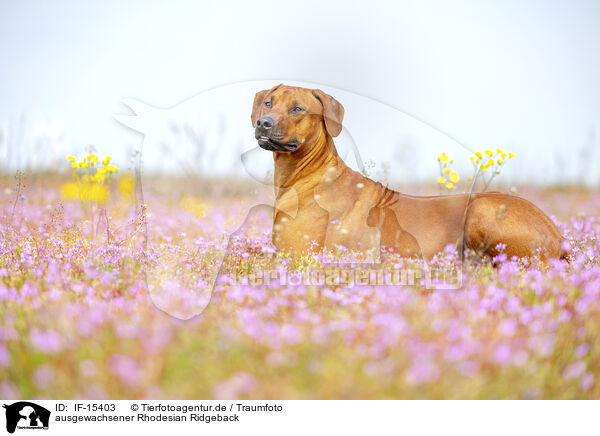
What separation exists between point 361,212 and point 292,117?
46.0 inches

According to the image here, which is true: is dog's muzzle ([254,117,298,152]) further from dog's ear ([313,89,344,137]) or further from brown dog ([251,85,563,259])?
dog's ear ([313,89,344,137])

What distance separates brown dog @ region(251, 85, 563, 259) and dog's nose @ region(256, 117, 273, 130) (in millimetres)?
284

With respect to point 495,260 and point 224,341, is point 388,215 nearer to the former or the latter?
point 495,260

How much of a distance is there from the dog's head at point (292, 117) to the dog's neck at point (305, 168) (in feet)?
0.62

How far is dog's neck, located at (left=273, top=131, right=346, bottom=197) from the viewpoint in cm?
501

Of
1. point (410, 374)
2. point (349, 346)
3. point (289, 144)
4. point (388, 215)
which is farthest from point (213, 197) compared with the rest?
point (410, 374)

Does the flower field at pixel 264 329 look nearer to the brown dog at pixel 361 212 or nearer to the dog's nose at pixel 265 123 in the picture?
the brown dog at pixel 361 212

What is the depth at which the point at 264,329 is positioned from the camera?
2881 mm

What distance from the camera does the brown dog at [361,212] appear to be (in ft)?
15.9

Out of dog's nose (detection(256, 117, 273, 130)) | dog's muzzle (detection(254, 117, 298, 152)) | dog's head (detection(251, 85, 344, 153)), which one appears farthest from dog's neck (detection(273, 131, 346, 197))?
dog's nose (detection(256, 117, 273, 130))

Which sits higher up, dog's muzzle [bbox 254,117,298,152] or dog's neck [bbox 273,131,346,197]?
dog's muzzle [bbox 254,117,298,152]

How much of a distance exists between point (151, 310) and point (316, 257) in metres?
1.66

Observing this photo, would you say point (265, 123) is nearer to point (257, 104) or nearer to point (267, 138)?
point (267, 138)

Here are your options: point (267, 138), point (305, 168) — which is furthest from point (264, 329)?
point (305, 168)
